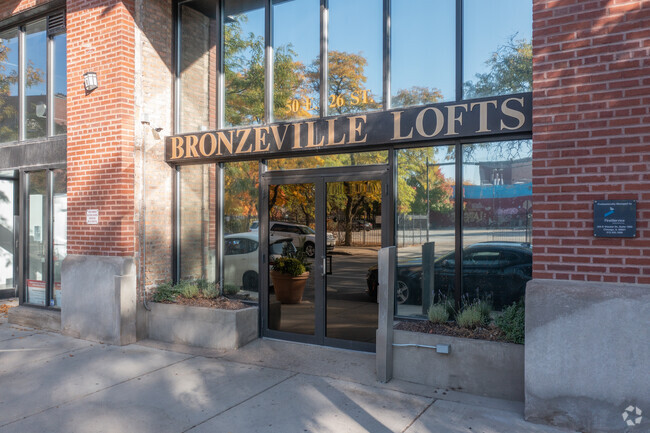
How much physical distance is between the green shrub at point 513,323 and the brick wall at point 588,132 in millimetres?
659

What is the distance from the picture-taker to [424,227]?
5.85 metres

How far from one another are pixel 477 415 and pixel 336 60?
4655mm

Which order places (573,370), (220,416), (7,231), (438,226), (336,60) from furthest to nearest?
(7,231)
(336,60)
(438,226)
(220,416)
(573,370)

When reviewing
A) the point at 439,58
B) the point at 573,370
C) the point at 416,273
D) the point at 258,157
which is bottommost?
the point at 573,370

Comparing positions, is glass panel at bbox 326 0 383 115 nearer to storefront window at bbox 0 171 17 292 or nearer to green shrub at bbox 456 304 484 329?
green shrub at bbox 456 304 484 329

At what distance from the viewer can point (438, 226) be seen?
5.78 meters

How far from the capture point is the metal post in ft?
17.1

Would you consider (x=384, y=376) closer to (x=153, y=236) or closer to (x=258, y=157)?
(x=258, y=157)

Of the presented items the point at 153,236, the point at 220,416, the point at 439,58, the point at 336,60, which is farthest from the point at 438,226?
the point at 153,236

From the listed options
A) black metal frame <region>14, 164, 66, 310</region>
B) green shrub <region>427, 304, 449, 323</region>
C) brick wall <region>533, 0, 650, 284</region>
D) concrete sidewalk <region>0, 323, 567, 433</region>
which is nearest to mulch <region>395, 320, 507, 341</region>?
green shrub <region>427, 304, 449, 323</region>

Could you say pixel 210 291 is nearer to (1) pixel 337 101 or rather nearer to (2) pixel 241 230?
(2) pixel 241 230

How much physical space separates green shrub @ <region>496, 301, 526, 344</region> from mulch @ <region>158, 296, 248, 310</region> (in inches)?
141

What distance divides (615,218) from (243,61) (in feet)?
18.1

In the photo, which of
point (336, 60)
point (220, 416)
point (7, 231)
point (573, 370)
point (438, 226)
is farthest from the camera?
point (7, 231)
